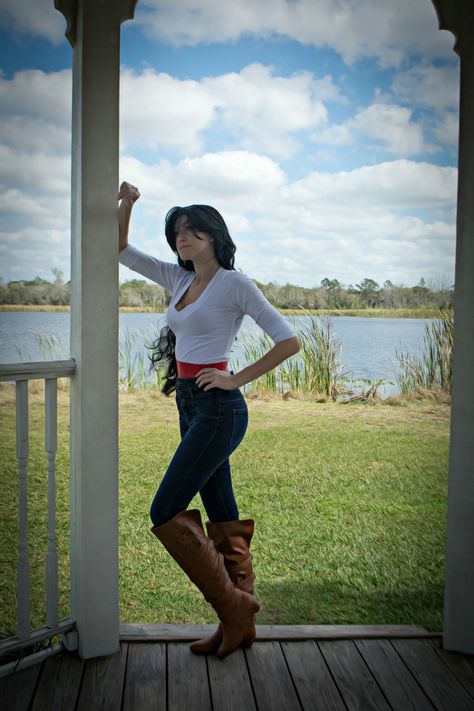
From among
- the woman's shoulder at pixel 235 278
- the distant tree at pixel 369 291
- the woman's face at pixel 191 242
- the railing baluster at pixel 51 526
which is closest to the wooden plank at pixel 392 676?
the railing baluster at pixel 51 526

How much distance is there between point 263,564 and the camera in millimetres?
3713

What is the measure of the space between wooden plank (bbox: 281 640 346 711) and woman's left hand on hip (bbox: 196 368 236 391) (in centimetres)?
97

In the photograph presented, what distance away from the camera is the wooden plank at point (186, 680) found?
1.89m

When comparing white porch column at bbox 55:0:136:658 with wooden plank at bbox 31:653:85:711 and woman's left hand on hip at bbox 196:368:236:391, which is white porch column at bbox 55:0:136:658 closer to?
wooden plank at bbox 31:653:85:711

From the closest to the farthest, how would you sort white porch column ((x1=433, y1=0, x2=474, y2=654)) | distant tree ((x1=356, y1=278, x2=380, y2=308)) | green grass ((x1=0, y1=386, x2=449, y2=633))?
white porch column ((x1=433, y1=0, x2=474, y2=654)) < green grass ((x1=0, y1=386, x2=449, y2=633)) < distant tree ((x1=356, y1=278, x2=380, y2=308))

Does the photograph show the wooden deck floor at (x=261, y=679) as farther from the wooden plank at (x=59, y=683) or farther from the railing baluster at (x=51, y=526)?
the railing baluster at (x=51, y=526)

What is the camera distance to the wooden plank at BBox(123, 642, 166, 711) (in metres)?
1.90

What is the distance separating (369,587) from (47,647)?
1779mm

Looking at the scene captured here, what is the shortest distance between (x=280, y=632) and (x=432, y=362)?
10.1 feet

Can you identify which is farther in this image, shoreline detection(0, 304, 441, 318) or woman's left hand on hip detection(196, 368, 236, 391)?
shoreline detection(0, 304, 441, 318)

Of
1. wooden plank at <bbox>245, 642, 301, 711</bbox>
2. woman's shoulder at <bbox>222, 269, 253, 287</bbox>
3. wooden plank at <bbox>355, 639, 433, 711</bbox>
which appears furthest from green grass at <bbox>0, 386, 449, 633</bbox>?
woman's shoulder at <bbox>222, 269, 253, 287</bbox>

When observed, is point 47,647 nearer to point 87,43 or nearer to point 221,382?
point 221,382

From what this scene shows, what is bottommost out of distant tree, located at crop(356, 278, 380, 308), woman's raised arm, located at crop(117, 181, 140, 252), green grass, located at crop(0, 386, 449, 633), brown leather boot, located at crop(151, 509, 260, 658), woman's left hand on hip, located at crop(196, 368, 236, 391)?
green grass, located at crop(0, 386, 449, 633)

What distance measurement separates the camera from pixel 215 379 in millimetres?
2010
